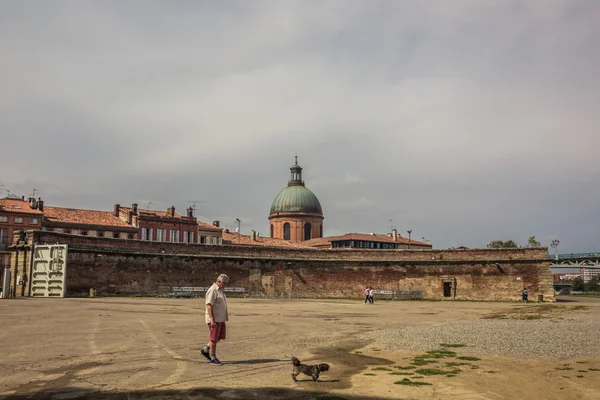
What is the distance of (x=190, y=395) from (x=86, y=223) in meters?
54.0

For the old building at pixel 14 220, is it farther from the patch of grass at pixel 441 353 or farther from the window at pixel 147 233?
the patch of grass at pixel 441 353

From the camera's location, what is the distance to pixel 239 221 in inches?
3086

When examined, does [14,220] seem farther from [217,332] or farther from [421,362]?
[421,362]

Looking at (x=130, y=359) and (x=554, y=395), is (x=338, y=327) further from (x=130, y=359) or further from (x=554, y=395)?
(x=554, y=395)

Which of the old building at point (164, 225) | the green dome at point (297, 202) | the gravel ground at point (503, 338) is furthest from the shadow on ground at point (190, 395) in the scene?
the green dome at point (297, 202)

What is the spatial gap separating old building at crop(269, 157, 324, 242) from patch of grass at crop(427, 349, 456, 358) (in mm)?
65212

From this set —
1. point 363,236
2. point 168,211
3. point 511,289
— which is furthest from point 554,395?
point 363,236

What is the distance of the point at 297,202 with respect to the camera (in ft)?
266

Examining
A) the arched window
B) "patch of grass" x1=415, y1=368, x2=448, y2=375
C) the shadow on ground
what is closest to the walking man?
the shadow on ground

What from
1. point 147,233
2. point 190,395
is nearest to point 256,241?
point 147,233

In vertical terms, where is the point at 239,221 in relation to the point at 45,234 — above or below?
above

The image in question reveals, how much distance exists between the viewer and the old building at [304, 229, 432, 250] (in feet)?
243

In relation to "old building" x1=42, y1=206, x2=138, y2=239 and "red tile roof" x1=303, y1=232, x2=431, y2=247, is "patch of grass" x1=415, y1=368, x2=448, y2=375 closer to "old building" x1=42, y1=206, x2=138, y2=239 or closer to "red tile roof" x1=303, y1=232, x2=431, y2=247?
"old building" x1=42, y1=206, x2=138, y2=239

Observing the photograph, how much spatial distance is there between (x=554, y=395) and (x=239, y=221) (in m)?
71.2
